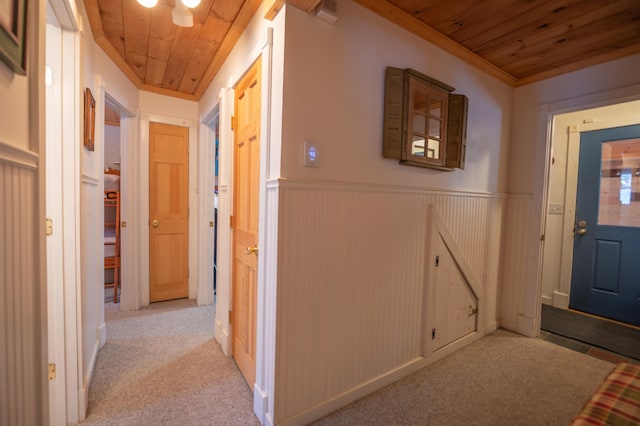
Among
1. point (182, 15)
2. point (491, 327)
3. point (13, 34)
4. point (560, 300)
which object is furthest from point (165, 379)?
point (560, 300)

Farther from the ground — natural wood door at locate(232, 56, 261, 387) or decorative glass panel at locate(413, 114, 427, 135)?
decorative glass panel at locate(413, 114, 427, 135)

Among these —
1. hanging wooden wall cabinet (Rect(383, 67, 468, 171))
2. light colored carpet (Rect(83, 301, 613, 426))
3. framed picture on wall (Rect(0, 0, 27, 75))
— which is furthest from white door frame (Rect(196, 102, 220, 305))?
framed picture on wall (Rect(0, 0, 27, 75))

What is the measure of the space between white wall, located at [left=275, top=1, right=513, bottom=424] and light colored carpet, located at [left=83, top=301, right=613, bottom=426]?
0.21 meters

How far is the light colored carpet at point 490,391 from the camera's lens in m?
1.66

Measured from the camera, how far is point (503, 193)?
281 cm

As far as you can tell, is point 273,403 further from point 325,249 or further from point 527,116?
point 527,116

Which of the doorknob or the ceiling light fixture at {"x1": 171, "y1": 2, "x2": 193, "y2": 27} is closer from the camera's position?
the ceiling light fixture at {"x1": 171, "y1": 2, "x2": 193, "y2": 27}

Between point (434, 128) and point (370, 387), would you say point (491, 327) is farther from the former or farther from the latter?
point (434, 128)

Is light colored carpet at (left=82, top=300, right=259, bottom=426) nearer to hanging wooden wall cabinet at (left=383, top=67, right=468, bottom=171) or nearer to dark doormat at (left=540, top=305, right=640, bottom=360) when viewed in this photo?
hanging wooden wall cabinet at (left=383, top=67, right=468, bottom=171)

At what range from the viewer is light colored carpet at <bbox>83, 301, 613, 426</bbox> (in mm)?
1659

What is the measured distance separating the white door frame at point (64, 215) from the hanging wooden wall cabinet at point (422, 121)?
178 cm

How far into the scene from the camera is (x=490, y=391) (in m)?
1.91

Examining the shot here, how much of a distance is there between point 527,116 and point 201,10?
2.89m

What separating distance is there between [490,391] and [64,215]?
2809mm
